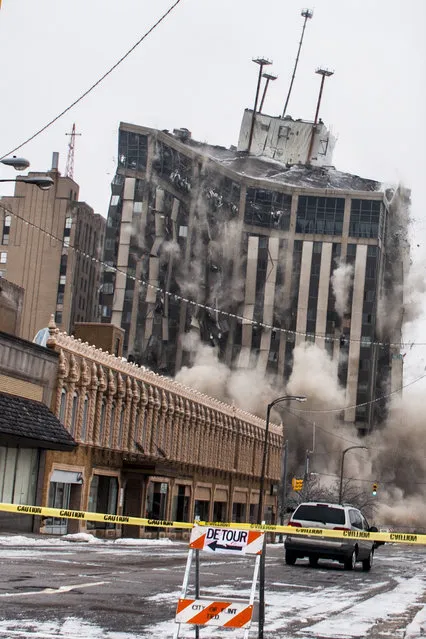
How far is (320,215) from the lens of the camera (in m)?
137

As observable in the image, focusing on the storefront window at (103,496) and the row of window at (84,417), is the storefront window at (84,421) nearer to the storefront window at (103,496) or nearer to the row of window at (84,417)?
the row of window at (84,417)

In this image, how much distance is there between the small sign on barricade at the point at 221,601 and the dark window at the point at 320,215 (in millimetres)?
124610

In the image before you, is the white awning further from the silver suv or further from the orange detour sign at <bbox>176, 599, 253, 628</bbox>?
the orange detour sign at <bbox>176, 599, 253, 628</bbox>

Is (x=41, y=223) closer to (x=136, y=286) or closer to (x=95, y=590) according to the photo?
(x=136, y=286)

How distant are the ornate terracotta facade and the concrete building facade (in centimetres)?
5063

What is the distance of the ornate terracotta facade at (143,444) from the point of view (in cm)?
5272

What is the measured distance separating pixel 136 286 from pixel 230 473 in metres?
48.7

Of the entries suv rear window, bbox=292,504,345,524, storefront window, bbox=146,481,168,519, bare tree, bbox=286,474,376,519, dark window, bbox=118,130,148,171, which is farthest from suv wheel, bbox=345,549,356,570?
dark window, bbox=118,130,148,171

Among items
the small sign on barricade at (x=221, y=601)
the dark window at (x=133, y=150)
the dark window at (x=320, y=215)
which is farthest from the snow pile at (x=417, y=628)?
the dark window at (x=320, y=215)

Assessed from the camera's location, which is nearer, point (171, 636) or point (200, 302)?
point (171, 636)

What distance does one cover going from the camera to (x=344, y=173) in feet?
469

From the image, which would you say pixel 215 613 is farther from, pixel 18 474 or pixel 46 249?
pixel 46 249

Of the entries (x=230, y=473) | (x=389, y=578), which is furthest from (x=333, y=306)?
(x=389, y=578)

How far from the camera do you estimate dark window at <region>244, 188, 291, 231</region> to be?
453ft
